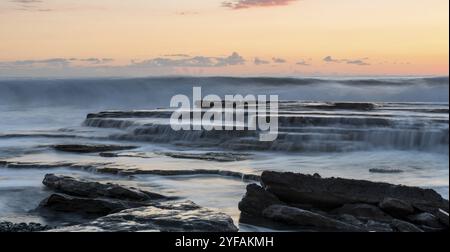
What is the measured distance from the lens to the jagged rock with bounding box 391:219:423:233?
5968 millimetres

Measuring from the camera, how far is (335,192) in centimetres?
659

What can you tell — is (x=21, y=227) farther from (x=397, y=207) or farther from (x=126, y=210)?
(x=397, y=207)

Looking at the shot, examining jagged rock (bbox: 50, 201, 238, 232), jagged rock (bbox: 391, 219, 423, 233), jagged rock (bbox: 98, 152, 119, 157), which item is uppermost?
jagged rock (bbox: 50, 201, 238, 232)

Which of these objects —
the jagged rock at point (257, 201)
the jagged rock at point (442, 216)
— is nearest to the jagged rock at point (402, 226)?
the jagged rock at point (442, 216)

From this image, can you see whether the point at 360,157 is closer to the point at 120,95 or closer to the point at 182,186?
the point at 182,186

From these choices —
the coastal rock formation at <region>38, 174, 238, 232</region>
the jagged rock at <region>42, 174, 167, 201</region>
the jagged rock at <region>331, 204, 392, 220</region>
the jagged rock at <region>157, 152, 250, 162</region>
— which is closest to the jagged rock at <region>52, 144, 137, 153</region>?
the jagged rock at <region>157, 152, 250, 162</region>

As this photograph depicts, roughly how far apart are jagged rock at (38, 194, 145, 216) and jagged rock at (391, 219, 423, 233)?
2.72m

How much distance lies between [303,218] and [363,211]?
2.01ft

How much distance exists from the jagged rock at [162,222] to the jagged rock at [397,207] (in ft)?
5.36

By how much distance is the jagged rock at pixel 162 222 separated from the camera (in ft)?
17.4

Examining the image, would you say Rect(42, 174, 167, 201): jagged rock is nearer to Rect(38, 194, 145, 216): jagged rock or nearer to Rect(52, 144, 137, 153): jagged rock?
Rect(38, 194, 145, 216): jagged rock

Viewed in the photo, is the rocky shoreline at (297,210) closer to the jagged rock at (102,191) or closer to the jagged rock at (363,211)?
the jagged rock at (363,211)
